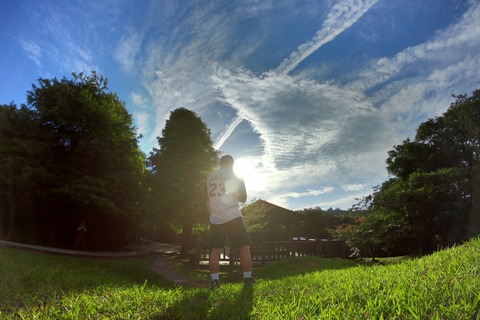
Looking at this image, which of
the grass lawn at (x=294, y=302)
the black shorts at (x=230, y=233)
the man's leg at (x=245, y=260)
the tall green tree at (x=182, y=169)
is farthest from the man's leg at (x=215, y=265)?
the tall green tree at (x=182, y=169)

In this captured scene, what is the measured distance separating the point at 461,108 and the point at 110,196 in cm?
2113

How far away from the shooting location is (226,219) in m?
4.10

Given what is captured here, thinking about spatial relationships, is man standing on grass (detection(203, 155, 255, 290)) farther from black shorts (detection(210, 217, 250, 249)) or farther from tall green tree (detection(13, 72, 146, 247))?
tall green tree (detection(13, 72, 146, 247))

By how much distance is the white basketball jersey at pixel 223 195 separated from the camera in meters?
4.13

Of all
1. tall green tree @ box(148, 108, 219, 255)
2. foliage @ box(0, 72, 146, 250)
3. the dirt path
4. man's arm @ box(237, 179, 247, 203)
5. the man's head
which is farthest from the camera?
tall green tree @ box(148, 108, 219, 255)

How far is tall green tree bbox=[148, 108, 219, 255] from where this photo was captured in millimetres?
13562

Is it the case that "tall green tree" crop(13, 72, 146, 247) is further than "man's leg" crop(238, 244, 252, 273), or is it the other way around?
"tall green tree" crop(13, 72, 146, 247)

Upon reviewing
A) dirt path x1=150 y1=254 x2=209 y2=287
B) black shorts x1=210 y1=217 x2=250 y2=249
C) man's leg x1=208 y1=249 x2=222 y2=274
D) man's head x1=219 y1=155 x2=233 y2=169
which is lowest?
dirt path x1=150 y1=254 x2=209 y2=287

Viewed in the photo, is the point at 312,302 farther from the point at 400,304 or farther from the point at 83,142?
the point at 83,142

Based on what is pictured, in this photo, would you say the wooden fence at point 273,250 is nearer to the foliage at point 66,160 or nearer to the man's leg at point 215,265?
the foliage at point 66,160

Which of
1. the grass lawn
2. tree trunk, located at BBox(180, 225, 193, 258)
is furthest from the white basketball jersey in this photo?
tree trunk, located at BBox(180, 225, 193, 258)

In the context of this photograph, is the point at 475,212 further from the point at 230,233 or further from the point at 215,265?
the point at 215,265

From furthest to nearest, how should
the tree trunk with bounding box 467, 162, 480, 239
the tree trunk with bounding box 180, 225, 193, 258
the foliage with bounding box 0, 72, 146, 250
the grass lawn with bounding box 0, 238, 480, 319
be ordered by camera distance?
the tree trunk with bounding box 180, 225, 193, 258, the foliage with bounding box 0, 72, 146, 250, the tree trunk with bounding box 467, 162, 480, 239, the grass lawn with bounding box 0, 238, 480, 319

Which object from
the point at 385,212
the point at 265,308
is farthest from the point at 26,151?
the point at 385,212
